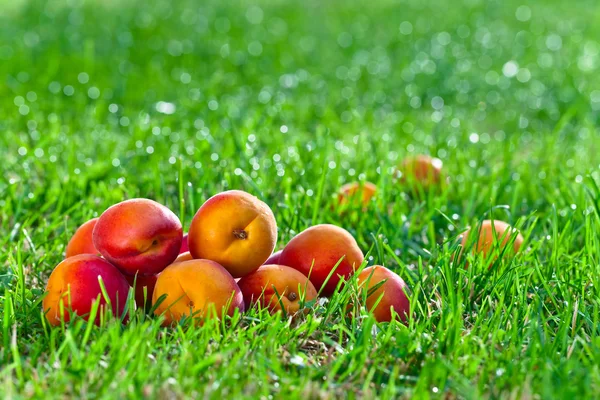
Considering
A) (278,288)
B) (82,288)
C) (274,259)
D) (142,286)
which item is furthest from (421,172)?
(82,288)

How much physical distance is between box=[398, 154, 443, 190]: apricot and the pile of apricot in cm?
112

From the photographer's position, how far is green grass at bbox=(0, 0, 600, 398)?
186 centimetres

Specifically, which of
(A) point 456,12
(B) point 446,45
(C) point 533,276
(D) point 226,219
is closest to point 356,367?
(D) point 226,219

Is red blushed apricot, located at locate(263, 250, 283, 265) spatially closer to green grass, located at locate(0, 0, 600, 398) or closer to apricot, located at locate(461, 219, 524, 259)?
green grass, located at locate(0, 0, 600, 398)

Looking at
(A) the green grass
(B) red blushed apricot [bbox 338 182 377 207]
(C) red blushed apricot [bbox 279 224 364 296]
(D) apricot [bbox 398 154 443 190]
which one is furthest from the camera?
(D) apricot [bbox 398 154 443 190]

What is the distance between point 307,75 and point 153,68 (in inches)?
39.7

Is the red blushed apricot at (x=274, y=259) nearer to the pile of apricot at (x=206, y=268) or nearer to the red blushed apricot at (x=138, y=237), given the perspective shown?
the pile of apricot at (x=206, y=268)

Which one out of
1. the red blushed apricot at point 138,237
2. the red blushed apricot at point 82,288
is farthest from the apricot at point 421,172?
the red blushed apricot at point 82,288

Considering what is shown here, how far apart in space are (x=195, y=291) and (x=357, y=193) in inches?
45.5

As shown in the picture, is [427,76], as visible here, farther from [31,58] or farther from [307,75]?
[31,58]

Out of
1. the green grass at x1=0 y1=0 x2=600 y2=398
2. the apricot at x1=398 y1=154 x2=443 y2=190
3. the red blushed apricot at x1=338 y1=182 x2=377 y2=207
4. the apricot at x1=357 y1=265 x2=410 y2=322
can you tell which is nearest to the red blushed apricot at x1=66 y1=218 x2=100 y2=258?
the green grass at x1=0 y1=0 x2=600 y2=398

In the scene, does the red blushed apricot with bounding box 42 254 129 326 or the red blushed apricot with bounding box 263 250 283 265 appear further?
the red blushed apricot with bounding box 263 250 283 265

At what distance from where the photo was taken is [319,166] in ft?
11.5

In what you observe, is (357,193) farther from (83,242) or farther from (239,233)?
(83,242)
